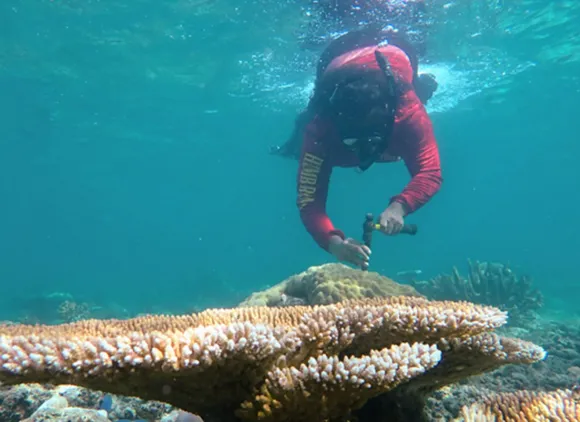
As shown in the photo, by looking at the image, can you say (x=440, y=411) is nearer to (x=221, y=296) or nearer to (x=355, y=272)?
(x=355, y=272)

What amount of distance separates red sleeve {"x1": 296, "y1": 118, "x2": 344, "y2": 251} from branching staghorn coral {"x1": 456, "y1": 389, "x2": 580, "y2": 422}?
419 cm

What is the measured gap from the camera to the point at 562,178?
80812 mm

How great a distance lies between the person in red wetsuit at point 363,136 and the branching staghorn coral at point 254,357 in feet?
11.9

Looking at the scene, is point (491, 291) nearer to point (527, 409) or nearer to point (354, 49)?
point (354, 49)

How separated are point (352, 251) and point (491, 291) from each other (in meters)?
7.84

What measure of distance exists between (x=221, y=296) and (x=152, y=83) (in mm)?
14625

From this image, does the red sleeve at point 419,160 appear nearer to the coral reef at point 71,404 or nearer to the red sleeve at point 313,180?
the red sleeve at point 313,180

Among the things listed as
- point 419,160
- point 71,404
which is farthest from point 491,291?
point 71,404

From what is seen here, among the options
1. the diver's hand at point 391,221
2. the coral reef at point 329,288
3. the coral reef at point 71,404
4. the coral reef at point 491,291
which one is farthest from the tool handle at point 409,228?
the coral reef at point 491,291

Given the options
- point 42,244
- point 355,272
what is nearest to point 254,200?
point 355,272

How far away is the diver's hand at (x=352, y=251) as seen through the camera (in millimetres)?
5266

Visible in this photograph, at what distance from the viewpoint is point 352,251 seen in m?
5.45

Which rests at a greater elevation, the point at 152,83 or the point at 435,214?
the point at 435,214

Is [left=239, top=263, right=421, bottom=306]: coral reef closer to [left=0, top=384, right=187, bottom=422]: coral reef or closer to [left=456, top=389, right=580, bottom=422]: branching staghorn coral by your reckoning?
[left=0, top=384, right=187, bottom=422]: coral reef
